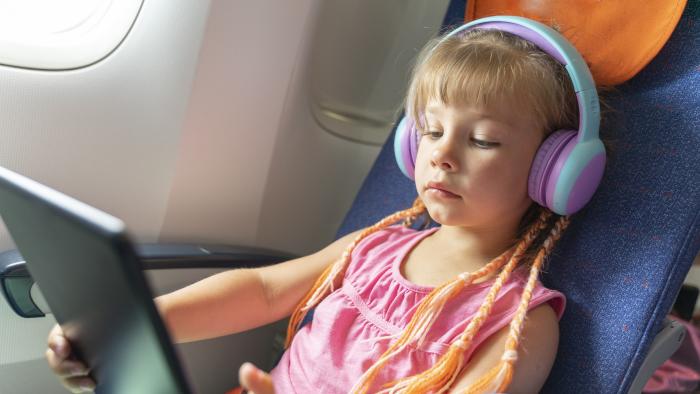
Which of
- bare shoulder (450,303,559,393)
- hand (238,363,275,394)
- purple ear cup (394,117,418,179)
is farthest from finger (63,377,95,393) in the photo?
purple ear cup (394,117,418,179)

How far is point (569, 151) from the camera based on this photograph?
108 centimetres

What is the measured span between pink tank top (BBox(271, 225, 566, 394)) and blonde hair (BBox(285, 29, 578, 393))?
0.03 metres

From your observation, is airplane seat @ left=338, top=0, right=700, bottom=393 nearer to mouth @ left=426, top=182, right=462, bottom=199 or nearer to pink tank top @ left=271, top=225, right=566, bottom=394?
pink tank top @ left=271, top=225, right=566, bottom=394

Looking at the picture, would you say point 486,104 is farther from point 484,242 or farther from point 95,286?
point 95,286

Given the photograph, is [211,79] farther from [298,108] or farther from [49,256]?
[49,256]

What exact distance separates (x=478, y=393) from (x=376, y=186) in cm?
63

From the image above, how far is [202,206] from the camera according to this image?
156cm

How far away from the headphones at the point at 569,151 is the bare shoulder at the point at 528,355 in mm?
174

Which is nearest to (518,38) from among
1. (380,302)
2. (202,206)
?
(380,302)

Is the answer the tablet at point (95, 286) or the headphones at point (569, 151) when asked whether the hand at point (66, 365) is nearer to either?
the tablet at point (95, 286)

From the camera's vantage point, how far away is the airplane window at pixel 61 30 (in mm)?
1348

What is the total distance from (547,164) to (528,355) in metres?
0.28

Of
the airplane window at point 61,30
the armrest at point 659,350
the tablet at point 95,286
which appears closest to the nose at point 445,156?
the armrest at point 659,350

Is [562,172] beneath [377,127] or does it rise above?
above
